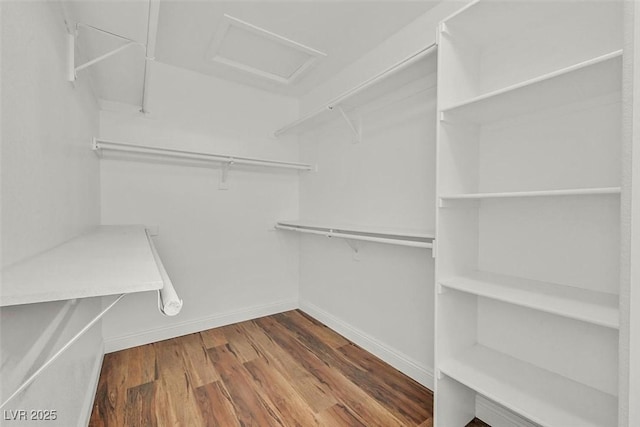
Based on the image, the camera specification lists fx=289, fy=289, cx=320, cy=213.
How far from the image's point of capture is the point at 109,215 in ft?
6.98

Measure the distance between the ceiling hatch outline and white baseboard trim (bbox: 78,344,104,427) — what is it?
2220 millimetres

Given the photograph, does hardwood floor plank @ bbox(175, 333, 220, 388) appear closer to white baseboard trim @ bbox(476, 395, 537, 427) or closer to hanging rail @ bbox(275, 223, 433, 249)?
hanging rail @ bbox(275, 223, 433, 249)

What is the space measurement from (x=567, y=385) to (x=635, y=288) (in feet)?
2.02

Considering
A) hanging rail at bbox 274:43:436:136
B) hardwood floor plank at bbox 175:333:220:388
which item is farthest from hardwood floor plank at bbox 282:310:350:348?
hanging rail at bbox 274:43:436:136

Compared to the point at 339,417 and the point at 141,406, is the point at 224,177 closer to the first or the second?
the point at 141,406

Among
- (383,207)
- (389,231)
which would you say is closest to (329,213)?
(383,207)

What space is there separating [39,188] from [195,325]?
1.89 metres

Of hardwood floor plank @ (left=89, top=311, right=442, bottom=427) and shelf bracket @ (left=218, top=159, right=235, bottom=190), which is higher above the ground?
shelf bracket @ (left=218, top=159, right=235, bottom=190)

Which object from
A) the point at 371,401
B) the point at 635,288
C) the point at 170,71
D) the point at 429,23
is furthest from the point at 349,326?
the point at 170,71

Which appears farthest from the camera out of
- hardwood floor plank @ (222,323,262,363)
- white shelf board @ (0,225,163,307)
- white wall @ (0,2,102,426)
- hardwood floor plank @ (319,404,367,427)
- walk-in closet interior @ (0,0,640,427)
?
hardwood floor plank @ (222,323,262,363)

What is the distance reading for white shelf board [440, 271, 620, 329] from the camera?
937 millimetres

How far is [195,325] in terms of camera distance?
8.16 feet

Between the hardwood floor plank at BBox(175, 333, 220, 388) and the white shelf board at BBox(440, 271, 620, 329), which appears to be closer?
the white shelf board at BBox(440, 271, 620, 329)

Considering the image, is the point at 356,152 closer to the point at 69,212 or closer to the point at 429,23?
the point at 429,23
